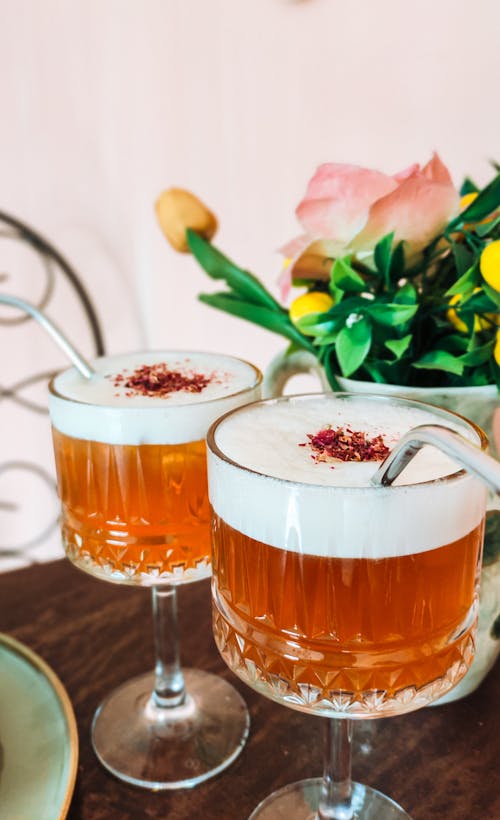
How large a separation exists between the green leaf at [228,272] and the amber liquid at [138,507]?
0.59 ft

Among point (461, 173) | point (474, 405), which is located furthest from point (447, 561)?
point (461, 173)

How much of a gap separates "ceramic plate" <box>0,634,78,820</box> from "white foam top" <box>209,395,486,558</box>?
24 centimetres

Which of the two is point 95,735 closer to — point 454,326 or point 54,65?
point 454,326

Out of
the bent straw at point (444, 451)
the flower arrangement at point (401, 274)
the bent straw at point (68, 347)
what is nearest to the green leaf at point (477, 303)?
the flower arrangement at point (401, 274)

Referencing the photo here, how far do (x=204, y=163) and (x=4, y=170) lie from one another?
0.54 metres

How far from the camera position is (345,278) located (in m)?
0.58

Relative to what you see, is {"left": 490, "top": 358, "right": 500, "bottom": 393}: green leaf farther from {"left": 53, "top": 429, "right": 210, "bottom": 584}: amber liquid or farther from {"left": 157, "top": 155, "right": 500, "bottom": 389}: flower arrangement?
{"left": 53, "top": 429, "right": 210, "bottom": 584}: amber liquid

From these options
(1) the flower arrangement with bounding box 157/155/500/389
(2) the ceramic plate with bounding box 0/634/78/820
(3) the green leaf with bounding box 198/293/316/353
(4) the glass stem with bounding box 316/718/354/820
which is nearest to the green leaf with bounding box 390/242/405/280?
(1) the flower arrangement with bounding box 157/155/500/389

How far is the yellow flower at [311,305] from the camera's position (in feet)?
2.02

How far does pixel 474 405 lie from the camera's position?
0.56 m

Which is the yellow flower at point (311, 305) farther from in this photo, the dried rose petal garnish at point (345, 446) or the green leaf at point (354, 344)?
the dried rose petal garnish at point (345, 446)

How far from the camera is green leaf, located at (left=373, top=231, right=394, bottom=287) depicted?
551 mm

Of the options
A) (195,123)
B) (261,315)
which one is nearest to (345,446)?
(261,315)

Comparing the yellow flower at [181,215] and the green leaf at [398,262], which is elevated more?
the yellow flower at [181,215]
